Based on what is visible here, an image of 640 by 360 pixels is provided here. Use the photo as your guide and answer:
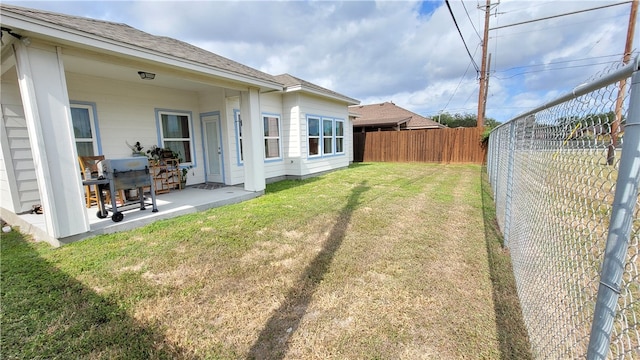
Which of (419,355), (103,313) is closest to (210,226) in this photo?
(103,313)

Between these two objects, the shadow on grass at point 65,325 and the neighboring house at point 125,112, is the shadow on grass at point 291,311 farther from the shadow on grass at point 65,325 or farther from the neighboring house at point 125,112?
the neighboring house at point 125,112

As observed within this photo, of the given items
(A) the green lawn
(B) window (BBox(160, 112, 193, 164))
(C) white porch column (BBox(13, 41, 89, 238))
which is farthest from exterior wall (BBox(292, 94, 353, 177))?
(C) white porch column (BBox(13, 41, 89, 238))

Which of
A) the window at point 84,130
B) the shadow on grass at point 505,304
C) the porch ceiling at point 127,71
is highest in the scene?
the porch ceiling at point 127,71

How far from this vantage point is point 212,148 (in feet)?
26.0

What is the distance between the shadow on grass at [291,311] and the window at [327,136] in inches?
274

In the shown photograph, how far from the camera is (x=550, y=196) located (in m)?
1.88

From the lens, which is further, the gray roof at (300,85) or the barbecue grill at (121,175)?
the gray roof at (300,85)

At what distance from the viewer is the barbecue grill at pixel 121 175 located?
4.28 m

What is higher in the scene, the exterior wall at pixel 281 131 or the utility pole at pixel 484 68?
the utility pole at pixel 484 68

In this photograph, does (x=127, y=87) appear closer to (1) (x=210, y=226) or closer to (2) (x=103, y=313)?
(1) (x=210, y=226)

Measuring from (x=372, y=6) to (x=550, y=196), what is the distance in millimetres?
7970

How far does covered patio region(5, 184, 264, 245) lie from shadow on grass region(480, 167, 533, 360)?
4888 mm

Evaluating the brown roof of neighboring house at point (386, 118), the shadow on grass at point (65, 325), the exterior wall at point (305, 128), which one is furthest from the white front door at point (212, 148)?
the brown roof of neighboring house at point (386, 118)

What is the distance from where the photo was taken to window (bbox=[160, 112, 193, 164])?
714cm
